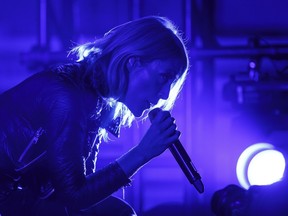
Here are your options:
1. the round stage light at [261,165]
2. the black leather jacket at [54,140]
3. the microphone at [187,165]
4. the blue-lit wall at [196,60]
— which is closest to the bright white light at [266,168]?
the round stage light at [261,165]

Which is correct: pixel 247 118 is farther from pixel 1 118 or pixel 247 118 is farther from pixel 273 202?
pixel 273 202

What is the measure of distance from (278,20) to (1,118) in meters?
1.47

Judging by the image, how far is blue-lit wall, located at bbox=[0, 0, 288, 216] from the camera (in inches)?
87.2

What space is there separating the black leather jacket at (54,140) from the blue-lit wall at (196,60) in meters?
0.92

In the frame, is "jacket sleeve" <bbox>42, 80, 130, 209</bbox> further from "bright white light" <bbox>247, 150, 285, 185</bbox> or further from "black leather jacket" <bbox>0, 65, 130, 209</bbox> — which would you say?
"bright white light" <bbox>247, 150, 285, 185</bbox>

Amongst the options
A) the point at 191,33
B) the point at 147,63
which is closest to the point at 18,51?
the point at 191,33

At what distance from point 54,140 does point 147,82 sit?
286mm

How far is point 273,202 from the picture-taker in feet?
2.57

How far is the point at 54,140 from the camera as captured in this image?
1.12 meters

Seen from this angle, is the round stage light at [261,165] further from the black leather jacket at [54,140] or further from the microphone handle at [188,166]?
the black leather jacket at [54,140]

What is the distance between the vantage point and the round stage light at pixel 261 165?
1682 mm

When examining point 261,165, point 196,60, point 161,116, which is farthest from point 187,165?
point 196,60

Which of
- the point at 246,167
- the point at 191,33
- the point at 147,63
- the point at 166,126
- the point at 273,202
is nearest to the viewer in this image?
the point at 273,202

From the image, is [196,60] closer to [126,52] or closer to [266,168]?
[266,168]
